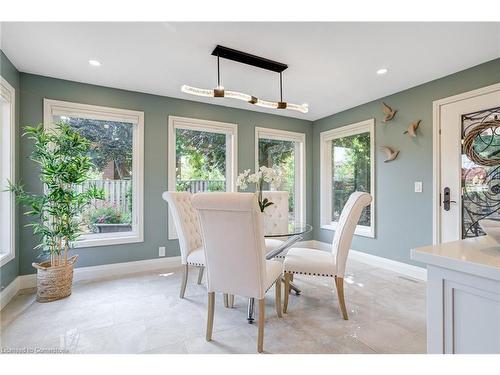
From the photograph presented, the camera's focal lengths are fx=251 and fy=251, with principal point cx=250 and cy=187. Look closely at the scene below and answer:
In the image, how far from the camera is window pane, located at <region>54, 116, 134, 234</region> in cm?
323

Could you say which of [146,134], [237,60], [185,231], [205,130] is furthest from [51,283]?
[237,60]

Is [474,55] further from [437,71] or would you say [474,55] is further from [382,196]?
[382,196]

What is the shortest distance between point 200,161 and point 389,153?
2.74m

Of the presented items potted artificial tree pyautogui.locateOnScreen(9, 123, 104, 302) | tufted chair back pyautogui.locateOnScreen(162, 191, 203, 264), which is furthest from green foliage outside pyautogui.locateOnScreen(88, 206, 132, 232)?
tufted chair back pyautogui.locateOnScreen(162, 191, 203, 264)

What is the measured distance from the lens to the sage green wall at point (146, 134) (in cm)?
281

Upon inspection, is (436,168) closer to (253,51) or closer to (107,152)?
(253,51)

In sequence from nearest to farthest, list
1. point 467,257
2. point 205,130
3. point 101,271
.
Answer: point 467,257
point 101,271
point 205,130

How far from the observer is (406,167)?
334 centimetres

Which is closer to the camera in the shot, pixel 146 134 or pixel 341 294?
pixel 341 294

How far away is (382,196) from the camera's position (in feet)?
12.0

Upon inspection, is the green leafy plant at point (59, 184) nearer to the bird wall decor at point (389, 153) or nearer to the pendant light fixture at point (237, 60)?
the pendant light fixture at point (237, 60)

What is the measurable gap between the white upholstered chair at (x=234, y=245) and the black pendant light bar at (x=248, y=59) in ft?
4.76
